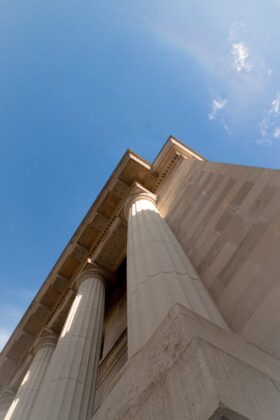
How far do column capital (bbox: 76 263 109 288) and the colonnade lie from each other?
1597 millimetres

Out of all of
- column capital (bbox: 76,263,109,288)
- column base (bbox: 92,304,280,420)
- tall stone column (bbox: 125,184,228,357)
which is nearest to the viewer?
column base (bbox: 92,304,280,420)

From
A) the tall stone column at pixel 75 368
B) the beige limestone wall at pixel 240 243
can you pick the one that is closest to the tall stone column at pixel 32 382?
the tall stone column at pixel 75 368

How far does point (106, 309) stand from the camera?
65.2 feet

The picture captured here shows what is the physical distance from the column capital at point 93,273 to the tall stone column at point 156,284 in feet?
25.2

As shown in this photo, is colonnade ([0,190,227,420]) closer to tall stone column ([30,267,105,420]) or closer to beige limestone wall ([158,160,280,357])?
tall stone column ([30,267,105,420])

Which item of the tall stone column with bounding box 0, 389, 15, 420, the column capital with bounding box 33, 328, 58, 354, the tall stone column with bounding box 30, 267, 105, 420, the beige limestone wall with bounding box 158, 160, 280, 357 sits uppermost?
the beige limestone wall with bounding box 158, 160, 280, 357

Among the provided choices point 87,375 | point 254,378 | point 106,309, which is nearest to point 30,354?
point 106,309

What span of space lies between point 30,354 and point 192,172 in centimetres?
1612

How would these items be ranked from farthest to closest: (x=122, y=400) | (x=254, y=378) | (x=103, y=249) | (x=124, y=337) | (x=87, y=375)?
(x=103, y=249)
(x=124, y=337)
(x=87, y=375)
(x=122, y=400)
(x=254, y=378)

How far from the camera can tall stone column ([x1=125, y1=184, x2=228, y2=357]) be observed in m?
5.93

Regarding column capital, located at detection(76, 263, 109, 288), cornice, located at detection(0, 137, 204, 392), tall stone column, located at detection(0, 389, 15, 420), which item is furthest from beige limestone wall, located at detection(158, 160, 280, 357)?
tall stone column, located at detection(0, 389, 15, 420)

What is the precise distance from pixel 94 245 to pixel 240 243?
14857 mm

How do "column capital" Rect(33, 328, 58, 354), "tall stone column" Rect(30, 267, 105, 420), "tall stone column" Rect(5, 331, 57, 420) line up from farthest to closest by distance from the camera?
"column capital" Rect(33, 328, 58, 354)
"tall stone column" Rect(5, 331, 57, 420)
"tall stone column" Rect(30, 267, 105, 420)

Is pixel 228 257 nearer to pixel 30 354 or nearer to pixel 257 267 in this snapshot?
pixel 257 267
